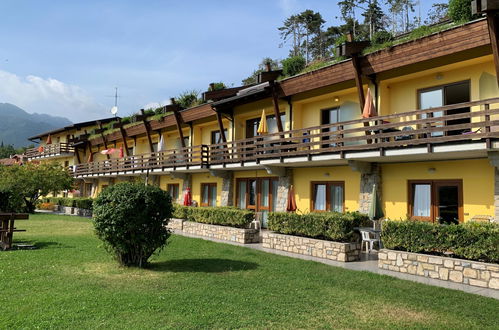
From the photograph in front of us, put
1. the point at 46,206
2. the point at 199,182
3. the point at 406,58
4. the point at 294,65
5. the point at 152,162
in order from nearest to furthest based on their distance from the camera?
the point at 406,58
the point at 294,65
the point at 199,182
the point at 152,162
the point at 46,206

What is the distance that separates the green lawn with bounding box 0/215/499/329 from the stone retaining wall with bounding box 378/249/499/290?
0.96m

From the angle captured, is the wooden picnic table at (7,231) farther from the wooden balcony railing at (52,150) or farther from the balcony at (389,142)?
the wooden balcony railing at (52,150)

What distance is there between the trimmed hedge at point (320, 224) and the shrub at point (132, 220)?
4650 mm

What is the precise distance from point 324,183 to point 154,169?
1320 centimetres

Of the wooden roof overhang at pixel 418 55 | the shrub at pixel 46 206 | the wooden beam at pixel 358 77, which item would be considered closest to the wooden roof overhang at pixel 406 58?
the wooden roof overhang at pixel 418 55

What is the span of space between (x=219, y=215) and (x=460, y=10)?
11320 mm

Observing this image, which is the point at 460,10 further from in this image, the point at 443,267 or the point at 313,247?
the point at 313,247

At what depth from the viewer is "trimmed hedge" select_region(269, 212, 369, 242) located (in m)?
11.2

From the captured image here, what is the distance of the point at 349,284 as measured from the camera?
805 cm

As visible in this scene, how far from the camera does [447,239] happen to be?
8781 millimetres

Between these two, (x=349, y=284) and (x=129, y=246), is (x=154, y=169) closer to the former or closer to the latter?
(x=129, y=246)

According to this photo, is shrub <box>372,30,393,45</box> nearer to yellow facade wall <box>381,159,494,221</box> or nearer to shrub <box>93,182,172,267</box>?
yellow facade wall <box>381,159,494,221</box>

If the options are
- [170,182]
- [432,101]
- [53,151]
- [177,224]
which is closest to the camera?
[432,101]

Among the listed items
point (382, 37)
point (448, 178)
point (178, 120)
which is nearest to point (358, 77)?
point (382, 37)
